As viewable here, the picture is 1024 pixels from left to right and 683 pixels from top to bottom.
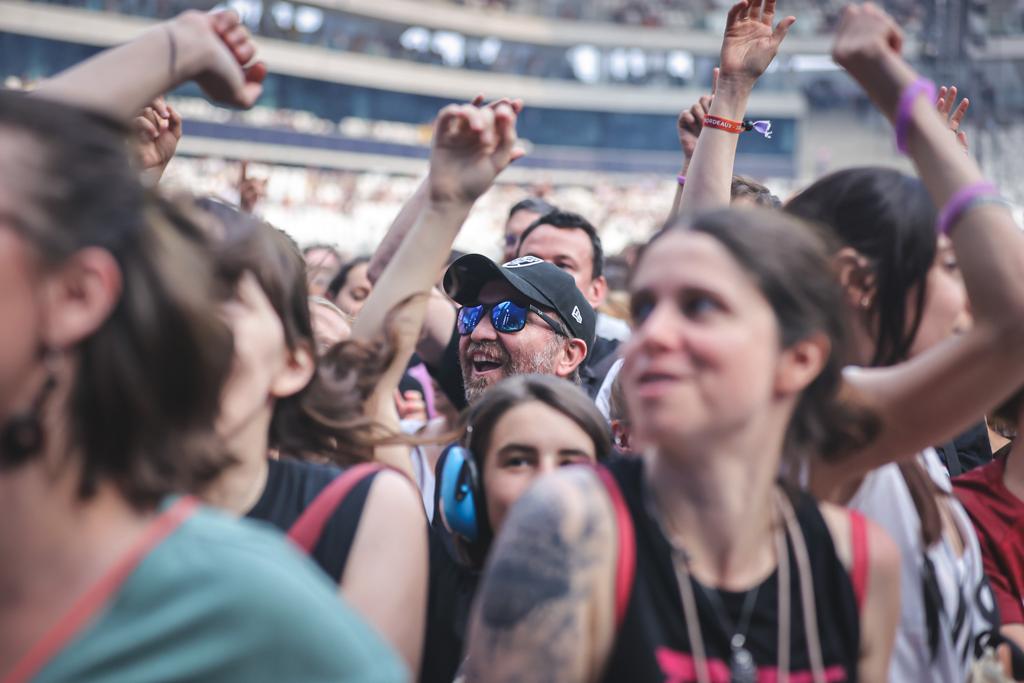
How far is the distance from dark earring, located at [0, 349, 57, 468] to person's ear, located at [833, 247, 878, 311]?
136cm

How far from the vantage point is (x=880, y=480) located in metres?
2.15

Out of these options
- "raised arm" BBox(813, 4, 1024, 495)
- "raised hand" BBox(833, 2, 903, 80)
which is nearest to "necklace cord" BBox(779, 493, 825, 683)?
"raised arm" BBox(813, 4, 1024, 495)

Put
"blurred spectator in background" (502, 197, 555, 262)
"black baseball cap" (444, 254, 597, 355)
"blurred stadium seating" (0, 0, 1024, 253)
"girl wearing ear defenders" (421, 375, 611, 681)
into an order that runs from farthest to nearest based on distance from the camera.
→ "blurred stadium seating" (0, 0, 1024, 253)
"blurred spectator in background" (502, 197, 555, 262)
"black baseball cap" (444, 254, 597, 355)
"girl wearing ear defenders" (421, 375, 611, 681)

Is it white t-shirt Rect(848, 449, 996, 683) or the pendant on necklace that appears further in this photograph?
white t-shirt Rect(848, 449, 996, 683)

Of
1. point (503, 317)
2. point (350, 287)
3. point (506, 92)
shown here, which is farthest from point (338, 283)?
point (506, 92)

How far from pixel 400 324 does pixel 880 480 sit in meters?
0.93

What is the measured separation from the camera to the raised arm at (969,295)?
1.86 meters

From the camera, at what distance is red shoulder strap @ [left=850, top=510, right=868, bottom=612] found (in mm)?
1805

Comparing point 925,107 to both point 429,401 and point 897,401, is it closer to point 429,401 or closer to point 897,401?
point 897,401

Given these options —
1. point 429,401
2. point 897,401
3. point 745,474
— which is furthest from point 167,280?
point 429,401

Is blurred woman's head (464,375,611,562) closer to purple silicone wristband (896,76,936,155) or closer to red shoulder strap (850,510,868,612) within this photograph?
red shoulder strap (850,510,868,612)

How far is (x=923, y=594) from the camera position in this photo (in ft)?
6.64

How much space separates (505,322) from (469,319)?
0.13m

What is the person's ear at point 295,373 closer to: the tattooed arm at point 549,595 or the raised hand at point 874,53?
the tattooed arm at point 549,595
